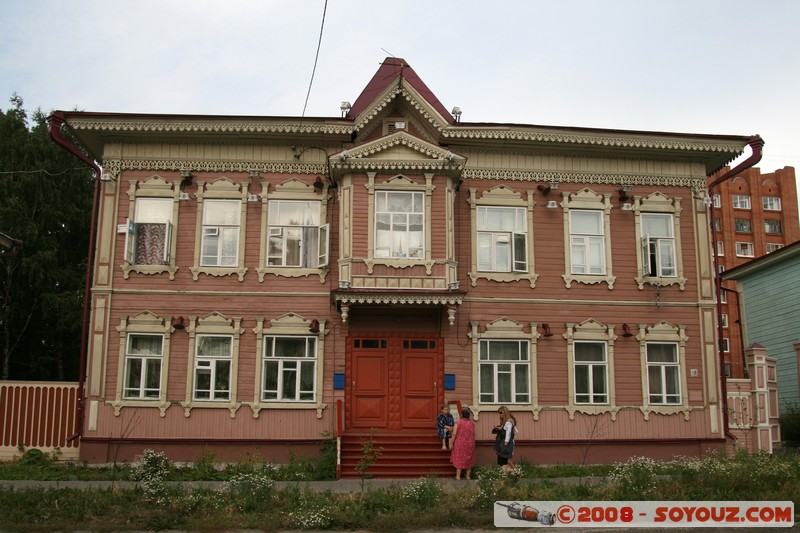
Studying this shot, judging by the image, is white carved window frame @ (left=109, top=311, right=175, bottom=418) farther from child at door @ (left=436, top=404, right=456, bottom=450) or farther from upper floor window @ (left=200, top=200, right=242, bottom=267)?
child at door @ (left=436, top=404, right=456, bottom=450)

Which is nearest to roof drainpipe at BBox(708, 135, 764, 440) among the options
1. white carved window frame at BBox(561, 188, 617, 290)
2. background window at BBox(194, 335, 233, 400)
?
white carved window frame at BBox(561, 188, 617, 290)

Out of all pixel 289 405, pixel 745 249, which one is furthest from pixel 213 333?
pixel 745 249

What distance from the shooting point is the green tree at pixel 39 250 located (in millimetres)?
27984

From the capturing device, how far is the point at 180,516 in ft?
36.3

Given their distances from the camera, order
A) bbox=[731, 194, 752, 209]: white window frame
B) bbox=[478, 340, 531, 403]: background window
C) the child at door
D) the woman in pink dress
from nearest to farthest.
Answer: the woman in pink dress, the child at door, bbox=[478, 340, 531, 403]: background window, bbox=[731, 194, 752, 209]: white window frame

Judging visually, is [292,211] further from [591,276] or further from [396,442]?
[591,276]

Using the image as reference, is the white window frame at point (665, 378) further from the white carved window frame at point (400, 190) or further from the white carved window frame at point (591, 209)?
the white carved window frame at point (400, 190)

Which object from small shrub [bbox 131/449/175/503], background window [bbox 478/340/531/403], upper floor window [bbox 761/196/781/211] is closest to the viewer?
small shrub [bbox 131/449/175/503]

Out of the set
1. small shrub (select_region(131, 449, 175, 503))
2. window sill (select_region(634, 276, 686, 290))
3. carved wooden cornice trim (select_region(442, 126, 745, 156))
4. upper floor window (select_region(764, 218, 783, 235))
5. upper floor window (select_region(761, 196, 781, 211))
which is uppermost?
upper floor window (select_region(761, 196, 781, 211))

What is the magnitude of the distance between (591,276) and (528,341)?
247 centimetres

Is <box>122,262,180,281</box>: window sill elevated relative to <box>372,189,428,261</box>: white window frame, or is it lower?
lower

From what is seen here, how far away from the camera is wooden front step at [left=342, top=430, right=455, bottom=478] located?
16.7 metres

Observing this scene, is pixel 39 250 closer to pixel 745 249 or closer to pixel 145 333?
pixel 145 333

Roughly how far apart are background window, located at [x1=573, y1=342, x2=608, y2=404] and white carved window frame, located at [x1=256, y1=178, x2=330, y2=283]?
277 inches
